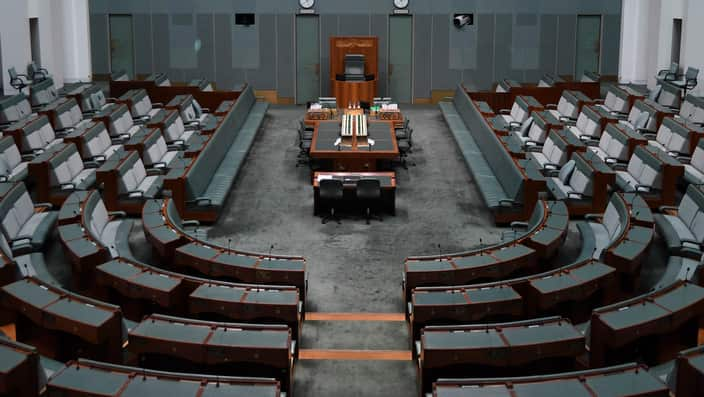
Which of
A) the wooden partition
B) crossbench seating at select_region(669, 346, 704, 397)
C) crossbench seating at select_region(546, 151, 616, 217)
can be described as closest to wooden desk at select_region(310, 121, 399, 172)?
crossbench seating at select_region(546, 151, 616, 217)

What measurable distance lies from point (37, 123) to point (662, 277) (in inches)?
460

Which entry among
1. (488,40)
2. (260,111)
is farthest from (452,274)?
(488,40)

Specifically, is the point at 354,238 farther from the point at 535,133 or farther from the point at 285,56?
the point at 285,56

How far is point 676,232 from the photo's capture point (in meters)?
14.0

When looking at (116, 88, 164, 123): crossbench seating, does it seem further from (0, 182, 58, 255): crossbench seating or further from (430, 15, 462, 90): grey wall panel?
(430, 15, 462, 90): grey wall panel

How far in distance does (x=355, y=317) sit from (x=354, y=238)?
3250 mm

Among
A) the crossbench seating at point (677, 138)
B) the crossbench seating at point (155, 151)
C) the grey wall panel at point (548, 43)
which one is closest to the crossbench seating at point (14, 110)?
the crossbench seating at point (155, 151)

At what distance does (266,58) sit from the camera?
26484 mm

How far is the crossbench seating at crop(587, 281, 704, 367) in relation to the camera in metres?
9.88

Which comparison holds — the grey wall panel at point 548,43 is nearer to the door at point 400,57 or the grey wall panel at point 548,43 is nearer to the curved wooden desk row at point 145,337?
the door at point 400,57

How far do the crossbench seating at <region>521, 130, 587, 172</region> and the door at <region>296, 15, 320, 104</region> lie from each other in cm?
898

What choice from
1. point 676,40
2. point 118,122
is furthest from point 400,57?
point 118,122

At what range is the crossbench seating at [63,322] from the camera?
9.91m

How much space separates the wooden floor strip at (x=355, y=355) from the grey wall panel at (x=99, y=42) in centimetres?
1755
